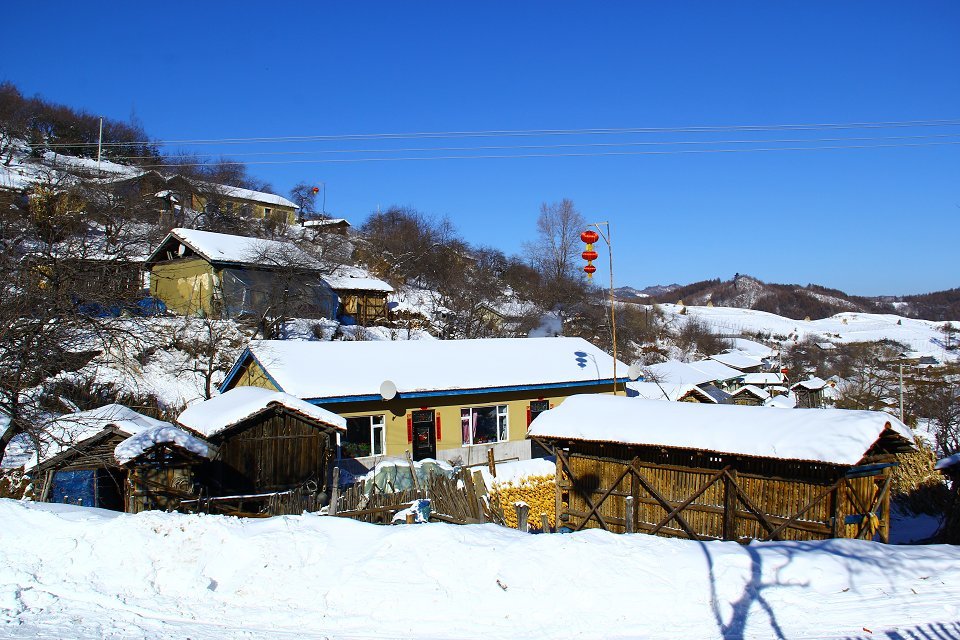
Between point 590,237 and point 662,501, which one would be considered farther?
point 590,237

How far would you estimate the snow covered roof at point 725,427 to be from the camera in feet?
38.8

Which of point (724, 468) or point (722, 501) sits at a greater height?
point (724, 468)

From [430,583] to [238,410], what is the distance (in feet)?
31.2

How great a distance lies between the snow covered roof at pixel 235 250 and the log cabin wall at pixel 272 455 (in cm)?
1820

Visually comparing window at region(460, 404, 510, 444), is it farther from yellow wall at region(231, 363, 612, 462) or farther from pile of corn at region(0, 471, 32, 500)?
pile of corn at region(0, 471, 32, 500)

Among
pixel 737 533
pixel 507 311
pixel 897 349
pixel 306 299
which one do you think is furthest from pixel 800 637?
pixel 897 349

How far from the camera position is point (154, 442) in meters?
13.0

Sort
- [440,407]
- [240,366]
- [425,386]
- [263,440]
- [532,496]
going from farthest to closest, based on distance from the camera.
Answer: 1. [440,407]
2. [425,386]
3. [240,366]
4. [532,496]
5. [263,440]

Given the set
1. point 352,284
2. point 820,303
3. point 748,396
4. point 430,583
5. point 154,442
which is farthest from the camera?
point 820,303

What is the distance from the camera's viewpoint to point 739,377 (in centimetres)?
5762

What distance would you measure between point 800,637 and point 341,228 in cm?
5825

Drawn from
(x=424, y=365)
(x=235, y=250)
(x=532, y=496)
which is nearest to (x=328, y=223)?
(x=235, y=250)

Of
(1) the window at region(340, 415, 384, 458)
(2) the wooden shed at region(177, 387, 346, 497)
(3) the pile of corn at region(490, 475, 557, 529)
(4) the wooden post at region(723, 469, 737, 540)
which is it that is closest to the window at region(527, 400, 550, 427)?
(3) the pile of corn at region(490, 475, 557, 529)

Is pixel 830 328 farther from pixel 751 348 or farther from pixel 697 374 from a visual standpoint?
pixel 697 374
